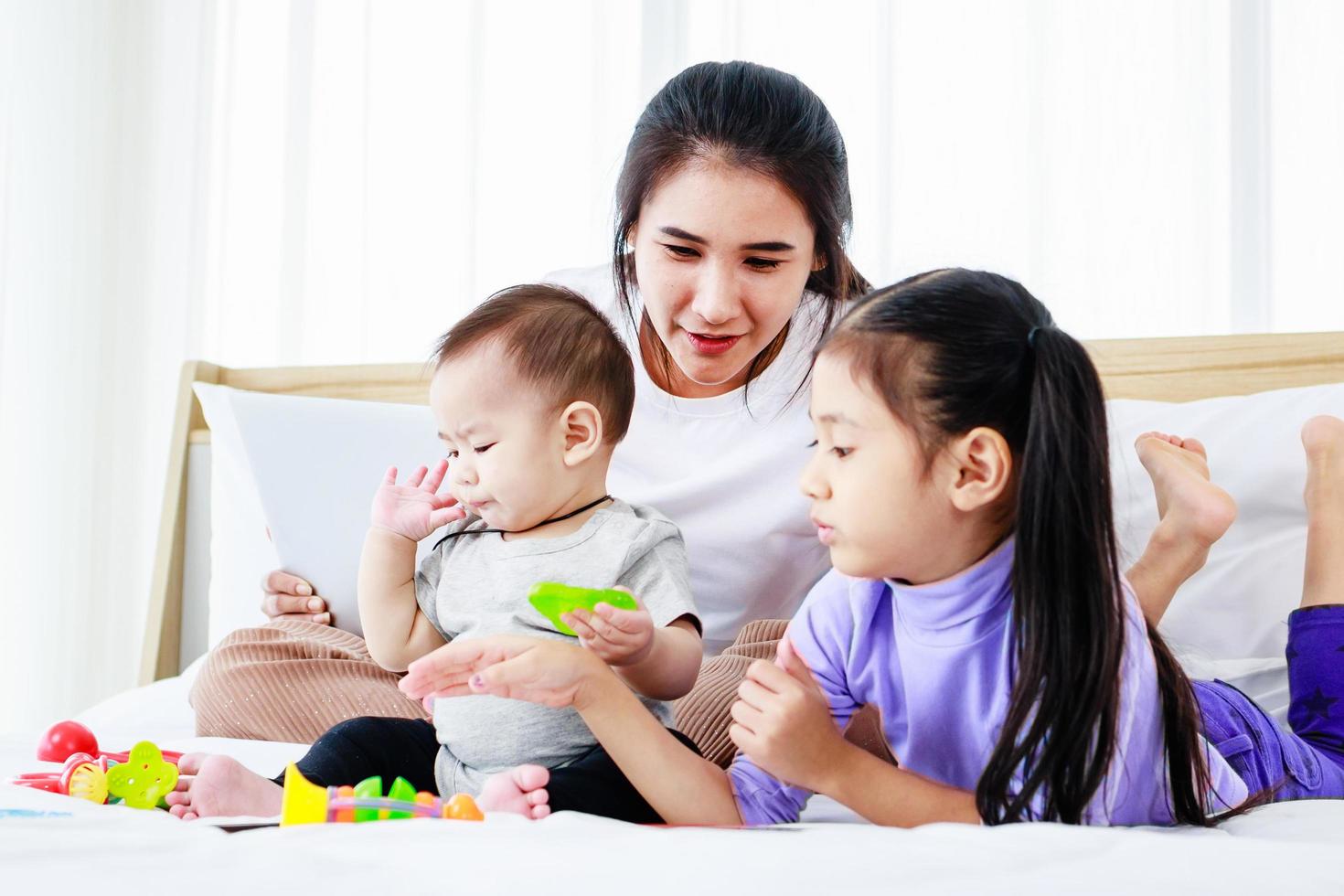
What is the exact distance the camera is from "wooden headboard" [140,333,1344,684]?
5.78 ft

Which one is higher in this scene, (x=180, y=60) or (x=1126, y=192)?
(x=180, y=60)

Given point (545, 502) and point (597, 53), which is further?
point (597, 53)

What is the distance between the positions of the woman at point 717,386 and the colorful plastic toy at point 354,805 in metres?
0.45

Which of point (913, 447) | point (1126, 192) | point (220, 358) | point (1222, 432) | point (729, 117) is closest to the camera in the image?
point (913, 447)

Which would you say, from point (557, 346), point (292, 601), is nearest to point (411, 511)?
point (557, 346)

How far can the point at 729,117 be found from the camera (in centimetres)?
133

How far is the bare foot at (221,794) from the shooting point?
88 cm

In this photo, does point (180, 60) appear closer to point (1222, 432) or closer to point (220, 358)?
point (220, 358)

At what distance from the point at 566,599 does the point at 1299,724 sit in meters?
0.77

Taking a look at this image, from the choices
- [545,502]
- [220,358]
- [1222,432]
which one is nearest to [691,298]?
[545,502]

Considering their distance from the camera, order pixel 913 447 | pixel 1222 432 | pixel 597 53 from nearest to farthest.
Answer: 1. pixel 913 447
2. pixel 1222 432
3. pixel 597 53

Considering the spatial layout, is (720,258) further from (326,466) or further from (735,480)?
(326,466)

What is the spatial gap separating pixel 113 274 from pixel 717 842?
2.46m

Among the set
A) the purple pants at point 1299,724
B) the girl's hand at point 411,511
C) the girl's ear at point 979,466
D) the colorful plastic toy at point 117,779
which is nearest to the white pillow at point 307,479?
the girl's hand at point 411,511
